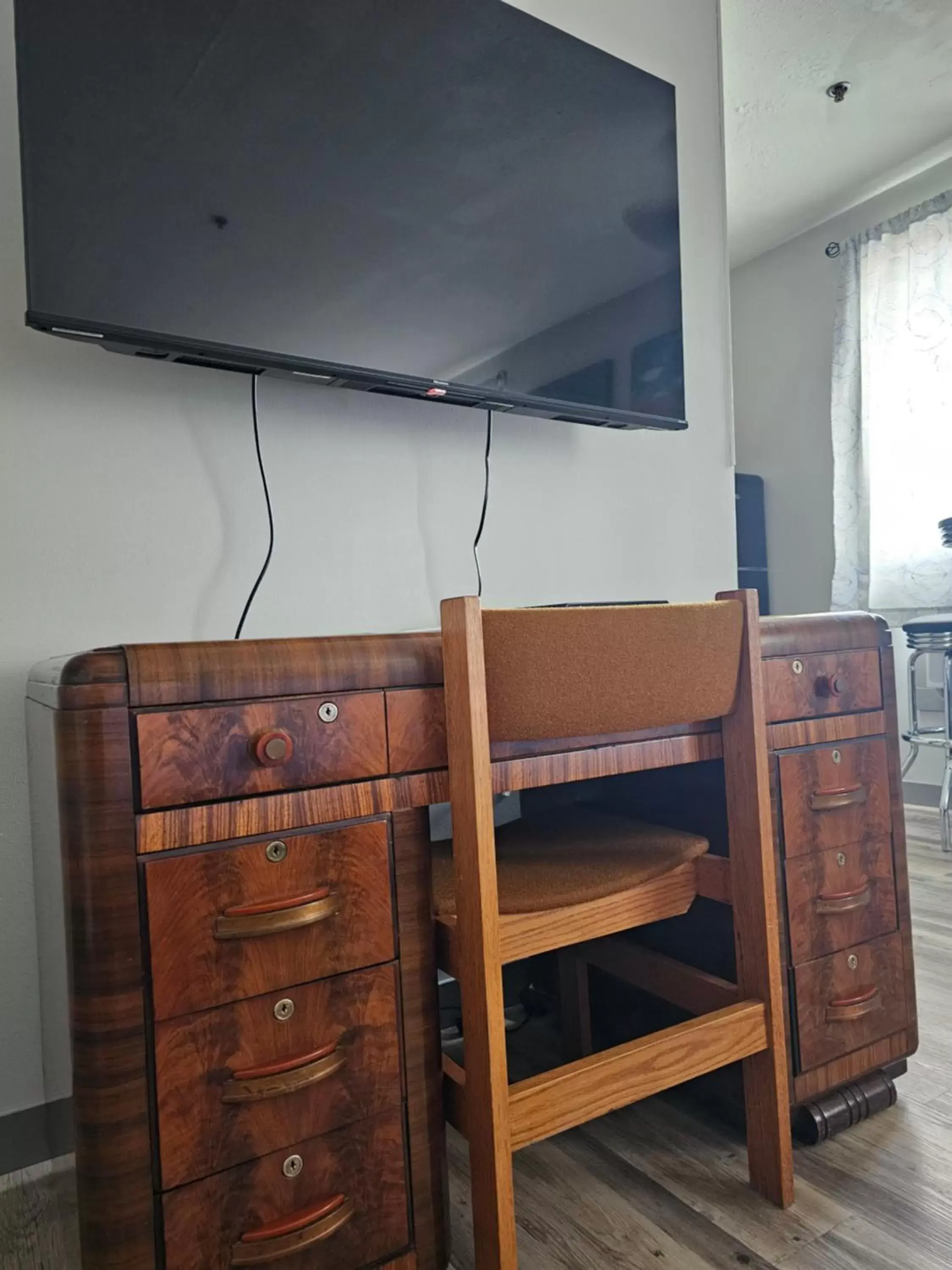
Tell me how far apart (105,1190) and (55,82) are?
126 cm

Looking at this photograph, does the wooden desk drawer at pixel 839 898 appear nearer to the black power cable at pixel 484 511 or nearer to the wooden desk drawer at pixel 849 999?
the wooden desk drawer at pixel 849 999

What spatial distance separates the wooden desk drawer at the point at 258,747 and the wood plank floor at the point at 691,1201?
43 cm

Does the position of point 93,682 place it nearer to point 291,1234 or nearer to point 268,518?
point 291,1234

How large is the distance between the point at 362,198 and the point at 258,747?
36.7 inches

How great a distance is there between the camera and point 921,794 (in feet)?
11.4

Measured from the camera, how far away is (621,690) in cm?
97

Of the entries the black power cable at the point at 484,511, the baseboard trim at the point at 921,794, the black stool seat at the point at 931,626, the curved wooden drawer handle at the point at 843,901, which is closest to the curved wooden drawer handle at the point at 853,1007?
the curved wooden drawer handle at the point at 843,901

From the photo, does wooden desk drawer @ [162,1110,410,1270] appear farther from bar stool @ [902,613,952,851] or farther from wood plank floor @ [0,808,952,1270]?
bar stool @ [902,613,952,851]

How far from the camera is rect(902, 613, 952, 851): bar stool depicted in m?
2.85

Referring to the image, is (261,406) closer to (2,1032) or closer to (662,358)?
(662,358)

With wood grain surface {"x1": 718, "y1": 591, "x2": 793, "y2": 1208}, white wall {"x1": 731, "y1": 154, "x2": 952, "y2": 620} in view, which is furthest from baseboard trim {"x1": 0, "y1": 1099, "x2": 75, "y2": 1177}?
white wall {"x1": 731, "y1": 154, "x2": 952, "y2": 620}

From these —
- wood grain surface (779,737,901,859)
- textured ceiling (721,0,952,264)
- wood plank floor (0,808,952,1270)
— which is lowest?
wood plank floor (0,808,952,1270)

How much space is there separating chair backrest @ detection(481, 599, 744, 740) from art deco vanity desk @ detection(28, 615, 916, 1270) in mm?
71

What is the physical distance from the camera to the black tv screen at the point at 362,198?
3.55 ft
